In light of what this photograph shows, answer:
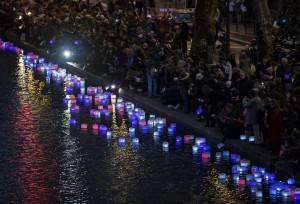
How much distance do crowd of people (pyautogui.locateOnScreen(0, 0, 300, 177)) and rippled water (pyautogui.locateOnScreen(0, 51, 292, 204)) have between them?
4.38 ft

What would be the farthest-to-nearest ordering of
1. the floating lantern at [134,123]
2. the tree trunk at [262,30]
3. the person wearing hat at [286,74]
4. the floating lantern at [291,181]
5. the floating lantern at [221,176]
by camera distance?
the tree trunk at [262,30] < the person wearing hat at [286,74] < the floating lantern at [134,123] < the floating lantern at [221,176] < the floating lantern at [291,181]

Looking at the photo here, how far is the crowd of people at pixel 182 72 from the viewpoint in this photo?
837 inches

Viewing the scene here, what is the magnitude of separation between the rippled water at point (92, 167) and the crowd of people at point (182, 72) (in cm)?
134

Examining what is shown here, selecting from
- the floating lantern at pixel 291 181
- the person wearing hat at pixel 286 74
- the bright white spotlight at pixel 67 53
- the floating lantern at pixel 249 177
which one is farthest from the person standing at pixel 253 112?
the bright white spotlight at pixel 67 53

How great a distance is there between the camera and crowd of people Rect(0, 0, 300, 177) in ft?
69.7

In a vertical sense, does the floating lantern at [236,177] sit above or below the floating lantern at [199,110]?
below

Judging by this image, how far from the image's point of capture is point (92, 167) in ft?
68.4

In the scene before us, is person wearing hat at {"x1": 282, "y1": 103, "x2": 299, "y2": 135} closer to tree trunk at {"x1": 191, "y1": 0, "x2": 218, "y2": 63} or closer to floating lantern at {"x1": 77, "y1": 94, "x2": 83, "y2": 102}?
floating lantern at {"x1": 77, "y1": 94, "x2": 83, "y2": 102}

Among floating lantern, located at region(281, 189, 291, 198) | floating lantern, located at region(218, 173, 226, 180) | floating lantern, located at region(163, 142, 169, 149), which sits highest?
floating lantern, located at region(281, 189, 291, 198)

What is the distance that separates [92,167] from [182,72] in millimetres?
6437

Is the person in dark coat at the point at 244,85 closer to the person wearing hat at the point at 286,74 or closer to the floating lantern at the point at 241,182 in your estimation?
the person wearing hat at the point at 286,74

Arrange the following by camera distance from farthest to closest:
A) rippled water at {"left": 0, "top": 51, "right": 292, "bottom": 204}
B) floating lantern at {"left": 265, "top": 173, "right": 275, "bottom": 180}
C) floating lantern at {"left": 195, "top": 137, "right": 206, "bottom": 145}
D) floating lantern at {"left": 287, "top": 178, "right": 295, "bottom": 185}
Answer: floating lantern at {"left": 195, "top": 137, "right": 206, "bottom": 145}, floating lantern at {"left": 265, "top": 173, "right": 275, "bottom": 180}, floating lantern at {"left": 287, "top": 178, "right": 295, "bottom": 185}, rippled water at {"left": 0, "top": 51, "right": 292, "bottom": 204}

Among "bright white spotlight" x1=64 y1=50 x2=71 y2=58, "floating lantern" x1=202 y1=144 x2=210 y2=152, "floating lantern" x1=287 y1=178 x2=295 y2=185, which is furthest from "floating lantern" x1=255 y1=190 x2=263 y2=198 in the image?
"bright white spotlight" x1=64 y1=50 x2=71 y2=58

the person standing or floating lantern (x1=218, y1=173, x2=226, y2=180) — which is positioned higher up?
the person standing
